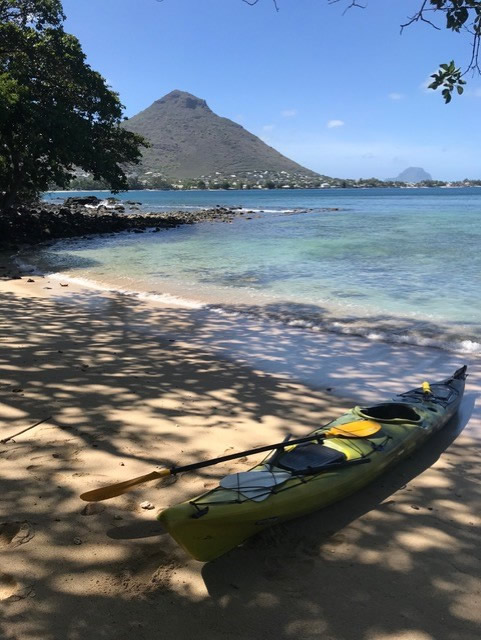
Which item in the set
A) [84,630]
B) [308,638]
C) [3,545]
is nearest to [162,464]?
[3,545]

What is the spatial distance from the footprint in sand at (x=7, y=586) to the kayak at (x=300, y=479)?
80 cm

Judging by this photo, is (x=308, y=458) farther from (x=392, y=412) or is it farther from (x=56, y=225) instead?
(x=56, y=225)

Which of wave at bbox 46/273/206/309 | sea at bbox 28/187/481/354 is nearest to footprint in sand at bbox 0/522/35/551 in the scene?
sea at bbox 28/187/481/354

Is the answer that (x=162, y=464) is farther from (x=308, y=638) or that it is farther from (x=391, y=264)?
(x=391, y=264)

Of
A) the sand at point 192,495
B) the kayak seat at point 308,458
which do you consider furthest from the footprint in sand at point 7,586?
the kayak seat at point 308,458

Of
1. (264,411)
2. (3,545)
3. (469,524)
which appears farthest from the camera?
(264,411)

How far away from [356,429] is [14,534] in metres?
2.48

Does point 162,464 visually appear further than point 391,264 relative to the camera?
No

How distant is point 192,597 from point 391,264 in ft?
48.7

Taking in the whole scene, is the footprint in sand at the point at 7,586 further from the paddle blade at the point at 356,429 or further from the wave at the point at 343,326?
the wave at the point at 343,326

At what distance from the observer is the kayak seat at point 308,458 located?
3.30 meters

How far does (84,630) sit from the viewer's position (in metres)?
2.32

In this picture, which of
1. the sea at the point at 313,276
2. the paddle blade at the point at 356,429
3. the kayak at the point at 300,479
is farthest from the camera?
the sea at the point at 313,276

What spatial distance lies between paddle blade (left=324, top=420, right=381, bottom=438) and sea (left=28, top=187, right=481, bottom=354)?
3930mm
